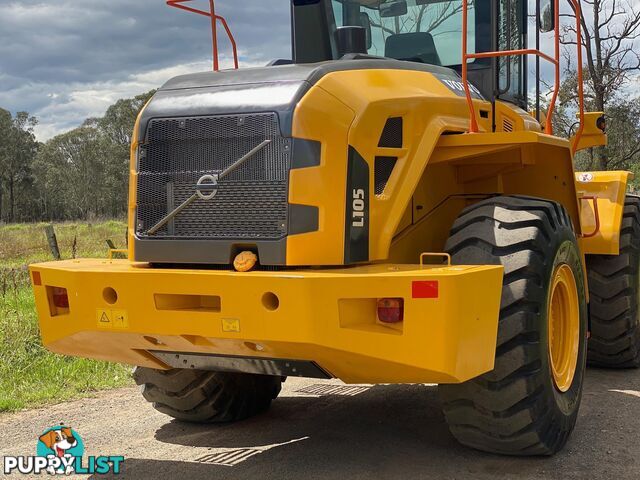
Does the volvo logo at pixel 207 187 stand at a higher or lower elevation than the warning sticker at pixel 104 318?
higher

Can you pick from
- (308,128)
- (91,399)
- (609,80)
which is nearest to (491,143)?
(308,128)

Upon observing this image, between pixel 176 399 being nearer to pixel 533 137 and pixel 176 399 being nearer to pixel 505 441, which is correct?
pixel 505 441

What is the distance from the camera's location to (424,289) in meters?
3.67

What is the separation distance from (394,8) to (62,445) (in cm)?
373

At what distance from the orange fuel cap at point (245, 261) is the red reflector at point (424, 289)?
2.85 feet

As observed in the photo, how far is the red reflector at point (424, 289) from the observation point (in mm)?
3660

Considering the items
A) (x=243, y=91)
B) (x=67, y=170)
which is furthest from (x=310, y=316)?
(x=67, y=170)

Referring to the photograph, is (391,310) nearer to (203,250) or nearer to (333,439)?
(203,250)

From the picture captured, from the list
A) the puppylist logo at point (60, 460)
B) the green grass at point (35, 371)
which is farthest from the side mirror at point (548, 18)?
the green grass at point (35, 371)

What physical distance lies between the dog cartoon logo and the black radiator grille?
1547mm

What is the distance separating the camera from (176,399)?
5355mm

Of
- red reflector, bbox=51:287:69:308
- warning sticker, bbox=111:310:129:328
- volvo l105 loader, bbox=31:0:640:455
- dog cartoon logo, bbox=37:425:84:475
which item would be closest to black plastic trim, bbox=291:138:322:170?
volvo l105 loader, bbox=31:0:640:455

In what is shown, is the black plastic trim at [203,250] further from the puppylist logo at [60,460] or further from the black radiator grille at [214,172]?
the puppylist logo at [60,460]

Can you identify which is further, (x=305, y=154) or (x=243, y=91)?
(x=243, y=91)
